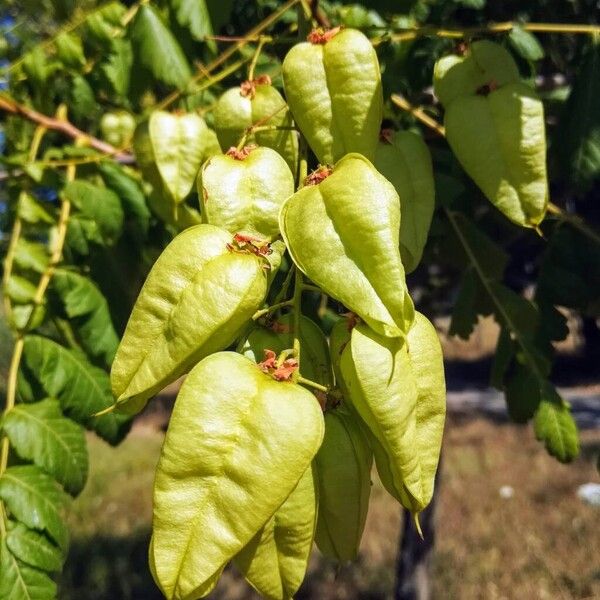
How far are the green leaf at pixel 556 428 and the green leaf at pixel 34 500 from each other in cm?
97

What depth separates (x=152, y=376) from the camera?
880 millimetres

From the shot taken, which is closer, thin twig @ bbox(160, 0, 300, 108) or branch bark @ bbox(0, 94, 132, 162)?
thin twig @ bbox(160, 0, 300, 108)

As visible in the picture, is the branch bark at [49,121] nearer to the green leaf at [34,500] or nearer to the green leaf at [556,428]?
the green leaf at [34,500]

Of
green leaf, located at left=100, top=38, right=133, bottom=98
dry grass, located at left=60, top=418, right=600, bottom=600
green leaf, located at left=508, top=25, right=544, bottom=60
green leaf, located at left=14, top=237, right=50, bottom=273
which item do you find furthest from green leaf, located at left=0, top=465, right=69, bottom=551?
dry grass, located at left=60, top=418, right=600, bottom=600

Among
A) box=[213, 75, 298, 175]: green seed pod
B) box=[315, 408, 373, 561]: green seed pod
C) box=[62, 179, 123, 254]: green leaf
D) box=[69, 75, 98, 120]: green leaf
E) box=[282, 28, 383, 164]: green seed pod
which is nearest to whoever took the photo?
box=[315, 408, 373, 561]: green seed pod

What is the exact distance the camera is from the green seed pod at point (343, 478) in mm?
908

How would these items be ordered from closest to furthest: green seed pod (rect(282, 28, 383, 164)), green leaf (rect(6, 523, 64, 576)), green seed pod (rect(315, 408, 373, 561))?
green seed pod (rect(315, 408, 373, 561)) → green seed pod (rect(282, 28, 383, 164)) → green leaf (rect(6, 523, 64, 576))

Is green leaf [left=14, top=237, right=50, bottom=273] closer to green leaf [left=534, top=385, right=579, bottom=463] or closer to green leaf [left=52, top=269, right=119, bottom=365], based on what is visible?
green leaf [left=52, top=269, right=119, bottom=365]

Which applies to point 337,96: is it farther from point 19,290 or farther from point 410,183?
point 19,290

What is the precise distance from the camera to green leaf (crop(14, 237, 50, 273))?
1.70 meters

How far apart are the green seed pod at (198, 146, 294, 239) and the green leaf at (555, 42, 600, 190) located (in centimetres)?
89

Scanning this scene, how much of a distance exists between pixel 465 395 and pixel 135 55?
1074 centimetres

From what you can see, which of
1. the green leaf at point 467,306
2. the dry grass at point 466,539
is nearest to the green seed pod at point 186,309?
the green leaf at point 467,306

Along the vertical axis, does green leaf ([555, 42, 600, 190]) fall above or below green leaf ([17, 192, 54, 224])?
below
